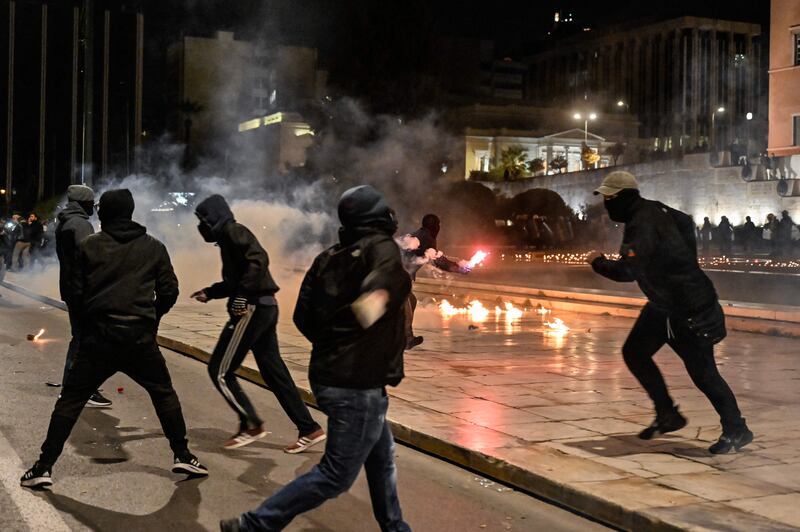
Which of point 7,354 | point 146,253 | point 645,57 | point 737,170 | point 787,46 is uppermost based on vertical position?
point 645,57

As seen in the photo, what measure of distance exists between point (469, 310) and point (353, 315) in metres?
13.1

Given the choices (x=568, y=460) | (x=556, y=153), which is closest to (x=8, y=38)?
(x=556, y=153)

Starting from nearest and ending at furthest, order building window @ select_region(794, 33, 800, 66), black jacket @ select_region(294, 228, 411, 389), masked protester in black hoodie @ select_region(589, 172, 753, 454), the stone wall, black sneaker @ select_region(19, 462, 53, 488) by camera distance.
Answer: black jacket @ select_region(294, 228, 411, 389) < black sneaker @ select_region(19, 462, 53, 488) < masked protester in black hoodie @ select_region(589, 172, 753, 454) < the stone wall < building window @ select_region(794, 33, 800, 66)

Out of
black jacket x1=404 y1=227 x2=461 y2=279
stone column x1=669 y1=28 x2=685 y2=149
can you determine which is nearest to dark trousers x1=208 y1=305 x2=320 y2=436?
black jacket x1=404 y1=227 x2=461 y2=279

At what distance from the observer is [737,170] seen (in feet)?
142

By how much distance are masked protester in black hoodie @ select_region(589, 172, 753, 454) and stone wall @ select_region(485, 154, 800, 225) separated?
34672 mm

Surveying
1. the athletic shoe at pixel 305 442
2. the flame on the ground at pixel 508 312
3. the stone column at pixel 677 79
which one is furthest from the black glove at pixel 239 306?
the stone column at pixel 677 79

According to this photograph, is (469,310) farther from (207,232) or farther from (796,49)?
(796,49)

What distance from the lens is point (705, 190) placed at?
4503cm

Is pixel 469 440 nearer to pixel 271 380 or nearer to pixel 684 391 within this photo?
pixel 271 380

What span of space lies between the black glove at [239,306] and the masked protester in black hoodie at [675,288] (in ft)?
7.37

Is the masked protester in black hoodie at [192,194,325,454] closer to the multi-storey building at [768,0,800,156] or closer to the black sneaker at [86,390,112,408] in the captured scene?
the black sneaker at [86,390,112,408]

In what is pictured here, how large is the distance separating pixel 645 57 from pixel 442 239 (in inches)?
3444

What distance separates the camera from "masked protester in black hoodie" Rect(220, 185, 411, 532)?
396cm
